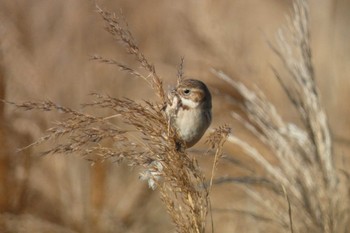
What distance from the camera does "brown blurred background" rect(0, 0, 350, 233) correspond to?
410cm

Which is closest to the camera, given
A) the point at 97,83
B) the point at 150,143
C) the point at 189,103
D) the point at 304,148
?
the point at 150,143

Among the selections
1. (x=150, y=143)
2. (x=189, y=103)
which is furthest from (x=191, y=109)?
(x=150, y=143)

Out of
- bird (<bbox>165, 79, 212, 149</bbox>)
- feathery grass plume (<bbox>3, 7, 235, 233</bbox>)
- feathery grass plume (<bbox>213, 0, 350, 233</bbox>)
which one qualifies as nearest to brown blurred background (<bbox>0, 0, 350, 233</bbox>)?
feathery grass plume (<bbox>213, 0, 350, 233</bbox>)

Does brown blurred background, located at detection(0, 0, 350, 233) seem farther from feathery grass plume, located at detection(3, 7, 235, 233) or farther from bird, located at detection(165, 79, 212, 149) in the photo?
feathery grass plume, located at detection(3, 7, 235, 233)

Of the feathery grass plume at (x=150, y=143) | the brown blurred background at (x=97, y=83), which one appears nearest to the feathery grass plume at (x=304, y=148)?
the brown blurred background at (x=97, y=83)

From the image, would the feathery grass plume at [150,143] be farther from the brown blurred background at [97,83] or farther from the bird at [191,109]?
the brown blurred background at [97,83]

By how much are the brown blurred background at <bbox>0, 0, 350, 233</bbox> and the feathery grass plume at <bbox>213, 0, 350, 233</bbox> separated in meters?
0.41

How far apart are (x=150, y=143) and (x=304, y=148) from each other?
1.17m

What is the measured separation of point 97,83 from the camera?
4.94 m

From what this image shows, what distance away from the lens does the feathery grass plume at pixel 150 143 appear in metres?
2.23

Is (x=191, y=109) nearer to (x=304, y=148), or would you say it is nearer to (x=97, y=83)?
(x=304, y=148)

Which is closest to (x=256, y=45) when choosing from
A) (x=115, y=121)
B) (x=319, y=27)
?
(x=319, y=27)

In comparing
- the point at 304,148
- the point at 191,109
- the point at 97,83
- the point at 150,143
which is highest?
the point at 97,83

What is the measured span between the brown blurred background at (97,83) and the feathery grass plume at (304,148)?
41 cm
